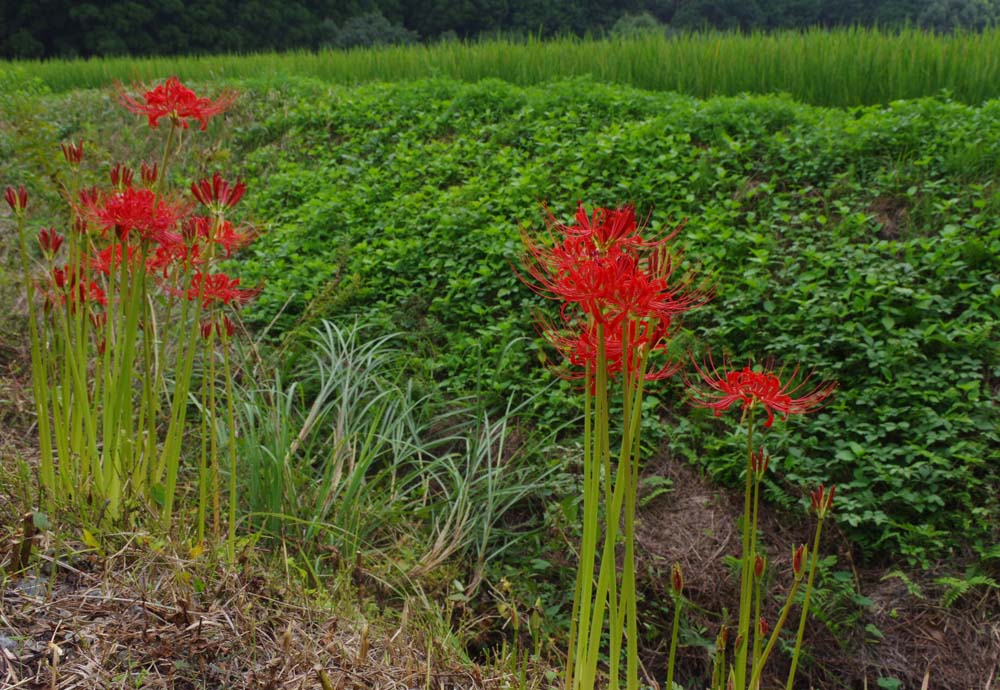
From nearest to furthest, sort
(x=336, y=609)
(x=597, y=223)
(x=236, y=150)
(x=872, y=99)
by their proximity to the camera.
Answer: (x=597, y=223) → (x=336, y=609) → (x=872, y=99) → (x=236, y=150)

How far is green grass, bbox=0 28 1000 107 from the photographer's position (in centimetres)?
668

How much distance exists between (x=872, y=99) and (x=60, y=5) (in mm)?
19521

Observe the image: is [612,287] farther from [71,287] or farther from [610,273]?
[71,287]

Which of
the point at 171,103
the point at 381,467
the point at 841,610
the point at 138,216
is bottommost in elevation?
the point at 841,610

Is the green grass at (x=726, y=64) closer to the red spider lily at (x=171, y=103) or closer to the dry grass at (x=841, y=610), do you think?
the red spider lily at (x=171, y=103)

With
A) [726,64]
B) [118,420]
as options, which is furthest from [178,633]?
[726,64]

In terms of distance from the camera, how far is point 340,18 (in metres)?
22.8

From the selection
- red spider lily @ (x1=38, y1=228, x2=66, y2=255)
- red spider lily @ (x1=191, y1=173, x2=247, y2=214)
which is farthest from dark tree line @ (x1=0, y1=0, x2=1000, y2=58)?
red spider lily @ (x1=191, y1=173, x2=247, y2=214)

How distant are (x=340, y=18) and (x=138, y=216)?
22600mm

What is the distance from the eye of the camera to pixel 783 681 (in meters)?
3.16

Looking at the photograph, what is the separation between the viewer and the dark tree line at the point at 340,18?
19.7m

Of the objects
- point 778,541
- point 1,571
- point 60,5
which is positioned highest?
point 60,5

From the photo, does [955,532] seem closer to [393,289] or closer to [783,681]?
[783,681]

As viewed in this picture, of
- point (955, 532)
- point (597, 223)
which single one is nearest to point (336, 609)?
point (597, 223)
